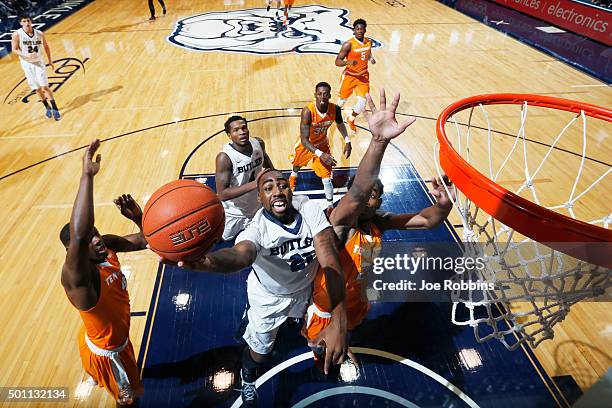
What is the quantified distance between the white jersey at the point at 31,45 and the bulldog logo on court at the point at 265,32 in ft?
15.8

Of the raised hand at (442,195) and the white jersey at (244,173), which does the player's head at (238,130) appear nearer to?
the white jersey at (244,173)

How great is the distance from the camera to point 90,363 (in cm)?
247

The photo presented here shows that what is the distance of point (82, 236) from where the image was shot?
1918 millimetres

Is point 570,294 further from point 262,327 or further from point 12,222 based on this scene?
point 12,222

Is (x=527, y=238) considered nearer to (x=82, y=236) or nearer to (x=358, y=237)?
(x=358, y=237)

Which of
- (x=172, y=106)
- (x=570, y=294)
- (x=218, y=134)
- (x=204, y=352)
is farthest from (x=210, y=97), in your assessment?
(x=570, y=294)

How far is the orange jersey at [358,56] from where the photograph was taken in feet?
22.4

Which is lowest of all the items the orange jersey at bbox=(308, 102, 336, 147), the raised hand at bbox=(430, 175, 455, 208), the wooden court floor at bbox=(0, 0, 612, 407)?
the wooden court floor at bbox=(0, 0, 612, 407)

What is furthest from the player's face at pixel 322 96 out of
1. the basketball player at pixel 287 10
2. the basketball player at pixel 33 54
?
the basketball player at pixel 287 10

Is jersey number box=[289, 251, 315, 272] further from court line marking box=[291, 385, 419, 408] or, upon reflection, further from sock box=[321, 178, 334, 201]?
sock box=[321, 178, 334, 201]

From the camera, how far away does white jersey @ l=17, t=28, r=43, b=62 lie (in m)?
6.67

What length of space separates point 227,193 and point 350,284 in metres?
1.48

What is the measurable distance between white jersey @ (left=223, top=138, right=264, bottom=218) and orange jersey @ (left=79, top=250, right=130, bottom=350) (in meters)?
1.44

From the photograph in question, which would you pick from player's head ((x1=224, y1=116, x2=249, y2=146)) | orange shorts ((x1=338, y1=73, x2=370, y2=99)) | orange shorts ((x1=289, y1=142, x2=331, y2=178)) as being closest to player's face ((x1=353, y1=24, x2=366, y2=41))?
orange shorts ((x1=338, y1=73, x2=370, y2=99))
